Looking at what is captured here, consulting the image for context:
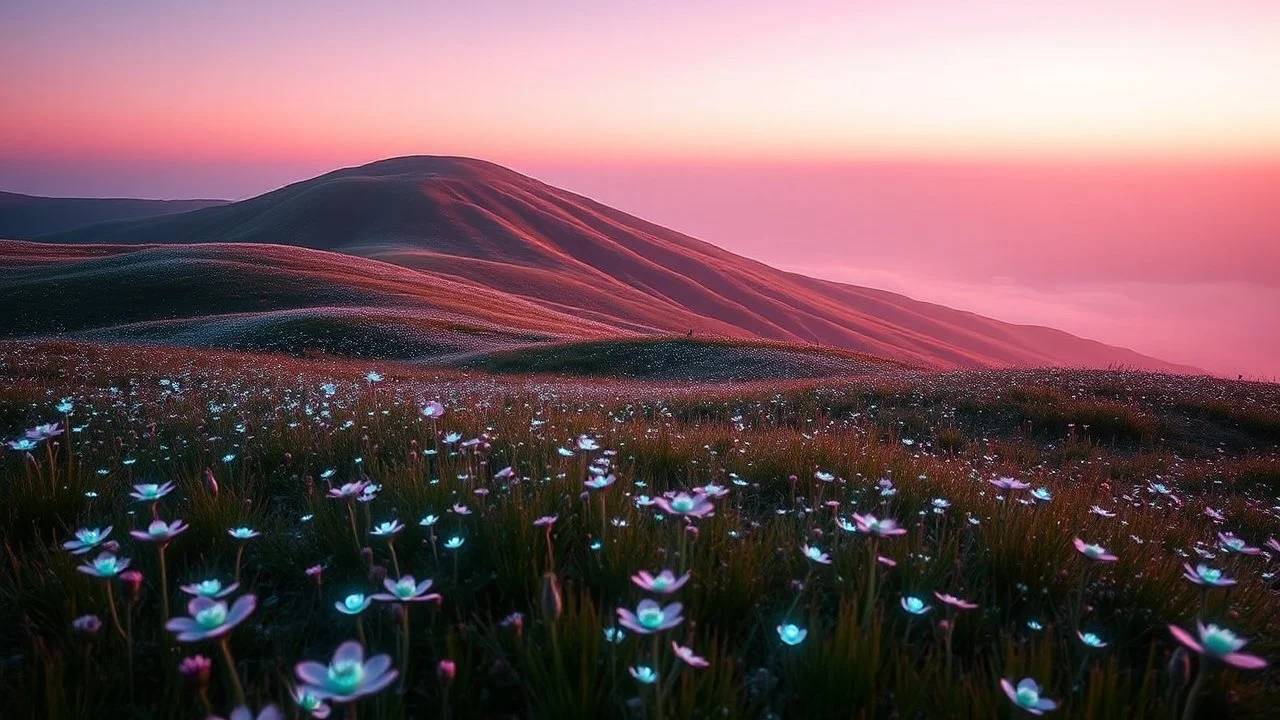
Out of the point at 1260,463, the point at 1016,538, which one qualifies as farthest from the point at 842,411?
the point at 1016,538

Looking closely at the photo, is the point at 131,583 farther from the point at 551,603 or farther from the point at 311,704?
the point at 551,603

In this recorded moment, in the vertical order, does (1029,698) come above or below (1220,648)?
below

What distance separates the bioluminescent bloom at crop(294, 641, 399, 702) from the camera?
4.52 feet

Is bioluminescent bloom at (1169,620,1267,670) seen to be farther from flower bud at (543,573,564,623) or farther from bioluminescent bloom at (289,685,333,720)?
bioluminescent bloom at (289,685,333,720)

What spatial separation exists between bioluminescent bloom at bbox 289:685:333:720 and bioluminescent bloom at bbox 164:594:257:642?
246mm

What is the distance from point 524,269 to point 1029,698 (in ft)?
286

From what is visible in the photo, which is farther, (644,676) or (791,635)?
(791,635)

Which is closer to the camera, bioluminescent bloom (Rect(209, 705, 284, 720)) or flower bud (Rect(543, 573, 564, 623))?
bioluminescent bloom (Rect(209, 705, 284, 720))

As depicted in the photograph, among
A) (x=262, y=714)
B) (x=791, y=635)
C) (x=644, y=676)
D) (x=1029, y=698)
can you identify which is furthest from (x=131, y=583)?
(x=1029, y=698)

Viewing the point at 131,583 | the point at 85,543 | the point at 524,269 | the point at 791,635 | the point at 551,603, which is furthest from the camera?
the point at 524,269

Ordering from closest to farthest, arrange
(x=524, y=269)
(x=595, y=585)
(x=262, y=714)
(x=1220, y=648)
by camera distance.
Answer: (x=262, y=714) → (x=1220, y=648) → (x=595, y=585) → (x=524, y=269)

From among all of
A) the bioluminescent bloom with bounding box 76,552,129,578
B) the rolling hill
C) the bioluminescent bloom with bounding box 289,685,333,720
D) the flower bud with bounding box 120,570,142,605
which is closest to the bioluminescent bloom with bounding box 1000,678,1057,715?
the bioluminescent bloom with bounding box 289,685,333,720

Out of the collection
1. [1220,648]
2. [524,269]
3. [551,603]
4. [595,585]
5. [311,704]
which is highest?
[1220,648]

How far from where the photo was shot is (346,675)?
1.50m
